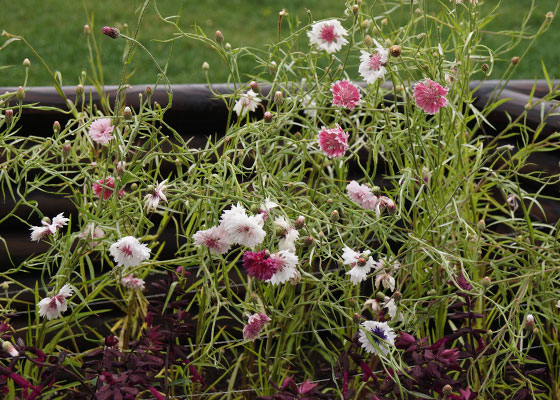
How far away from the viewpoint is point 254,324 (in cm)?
129

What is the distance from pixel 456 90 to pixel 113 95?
2.72 feet

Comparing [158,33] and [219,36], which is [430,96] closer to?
[219,36]

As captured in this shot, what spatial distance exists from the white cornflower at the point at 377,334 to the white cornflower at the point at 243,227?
0.88 ft

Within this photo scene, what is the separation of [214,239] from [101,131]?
0.31 m

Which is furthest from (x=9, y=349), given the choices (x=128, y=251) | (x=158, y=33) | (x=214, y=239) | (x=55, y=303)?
(x=158, y=33)

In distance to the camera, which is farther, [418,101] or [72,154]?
[72,154]

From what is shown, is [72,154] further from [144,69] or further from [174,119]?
[144,69]

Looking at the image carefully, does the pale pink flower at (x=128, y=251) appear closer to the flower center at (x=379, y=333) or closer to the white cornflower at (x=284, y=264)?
the white cornflower at (x=284, y=264)

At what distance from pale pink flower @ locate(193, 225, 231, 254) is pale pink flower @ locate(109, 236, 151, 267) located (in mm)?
98

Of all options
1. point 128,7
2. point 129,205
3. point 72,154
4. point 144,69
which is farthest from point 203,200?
point 128,7

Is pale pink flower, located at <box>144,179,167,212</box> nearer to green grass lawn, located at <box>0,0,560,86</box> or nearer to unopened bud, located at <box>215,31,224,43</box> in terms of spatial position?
unopened bud, located at <box>215,31,224,43</box>

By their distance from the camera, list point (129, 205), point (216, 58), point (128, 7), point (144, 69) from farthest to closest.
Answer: point (128, 7) → point (216, 58) → point (144, 69) → point (129, 205)

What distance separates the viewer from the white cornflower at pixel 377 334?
1227mm

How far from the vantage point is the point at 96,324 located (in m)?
1.87
